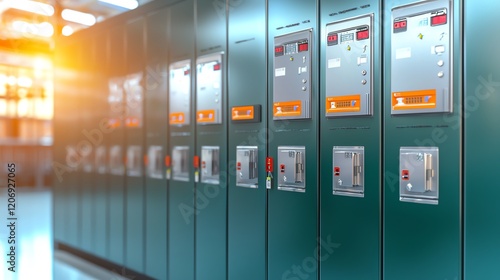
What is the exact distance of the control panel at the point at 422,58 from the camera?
2.37 meters

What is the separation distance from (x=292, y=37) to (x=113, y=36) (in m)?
3.14

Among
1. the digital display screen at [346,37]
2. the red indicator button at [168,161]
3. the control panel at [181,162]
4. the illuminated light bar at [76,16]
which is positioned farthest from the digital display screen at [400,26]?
the illuminated light bar at [76,16]

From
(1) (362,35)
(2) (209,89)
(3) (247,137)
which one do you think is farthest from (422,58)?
(2) (209,89)

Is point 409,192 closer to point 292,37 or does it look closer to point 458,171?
point 458,171

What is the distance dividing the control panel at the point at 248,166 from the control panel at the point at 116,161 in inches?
88.6

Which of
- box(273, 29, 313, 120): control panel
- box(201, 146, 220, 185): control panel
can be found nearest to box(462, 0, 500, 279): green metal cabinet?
box(273, 29, 313, 120): control panel

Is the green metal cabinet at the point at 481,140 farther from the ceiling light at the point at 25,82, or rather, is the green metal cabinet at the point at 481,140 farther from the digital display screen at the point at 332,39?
the ceiling light at the point at 25,82

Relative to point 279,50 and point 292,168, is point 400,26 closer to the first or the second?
point 279,50

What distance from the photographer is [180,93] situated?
4.17 m

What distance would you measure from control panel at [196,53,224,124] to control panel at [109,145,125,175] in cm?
171

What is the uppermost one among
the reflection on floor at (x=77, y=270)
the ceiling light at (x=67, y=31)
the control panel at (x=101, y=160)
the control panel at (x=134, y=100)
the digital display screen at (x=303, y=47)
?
the ceiling light at (x=67, y=31)

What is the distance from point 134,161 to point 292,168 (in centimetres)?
252

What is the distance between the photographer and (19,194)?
12695mm

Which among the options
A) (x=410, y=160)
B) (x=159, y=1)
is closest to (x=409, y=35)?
(x=410, y=160)
